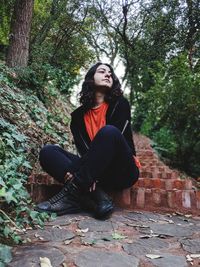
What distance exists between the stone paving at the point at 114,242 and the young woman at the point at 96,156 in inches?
4.8

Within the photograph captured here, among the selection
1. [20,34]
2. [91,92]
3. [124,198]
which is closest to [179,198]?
[124,198]

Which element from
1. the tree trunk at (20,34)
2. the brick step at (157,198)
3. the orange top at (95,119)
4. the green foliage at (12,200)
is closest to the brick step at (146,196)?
the brick step at (157,198)

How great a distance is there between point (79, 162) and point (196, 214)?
3.26 feet

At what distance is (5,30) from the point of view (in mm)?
8031

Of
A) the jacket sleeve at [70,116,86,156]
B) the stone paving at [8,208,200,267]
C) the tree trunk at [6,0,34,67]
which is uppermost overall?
the tree trunk at [6,0,34,67]

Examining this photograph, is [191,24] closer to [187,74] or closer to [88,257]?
[187,74]

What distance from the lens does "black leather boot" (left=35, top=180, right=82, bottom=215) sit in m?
2.33

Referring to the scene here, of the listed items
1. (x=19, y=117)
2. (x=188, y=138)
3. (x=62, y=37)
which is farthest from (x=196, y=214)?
(x=62, y=37)

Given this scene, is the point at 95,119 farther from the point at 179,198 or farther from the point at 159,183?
the point at 179,198

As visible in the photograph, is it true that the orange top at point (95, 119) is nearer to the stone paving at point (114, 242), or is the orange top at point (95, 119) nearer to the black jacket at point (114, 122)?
the black jacket at point (114, 122)

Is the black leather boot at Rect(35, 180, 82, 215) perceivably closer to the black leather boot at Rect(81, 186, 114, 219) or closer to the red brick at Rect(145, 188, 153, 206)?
the black leather boot at Rect(81, 186, 114, 219)

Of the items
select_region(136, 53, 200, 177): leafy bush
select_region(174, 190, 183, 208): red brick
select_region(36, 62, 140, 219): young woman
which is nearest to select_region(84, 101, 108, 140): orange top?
select_region(36, 62, 140, 219): young woman

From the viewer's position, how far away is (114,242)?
1.87 meters

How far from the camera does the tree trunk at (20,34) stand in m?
5.91
